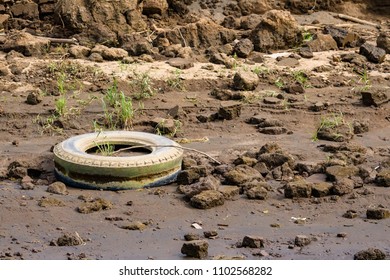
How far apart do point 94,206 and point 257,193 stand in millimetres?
1231

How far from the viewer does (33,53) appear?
11.1m

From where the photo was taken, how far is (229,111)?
379 inches

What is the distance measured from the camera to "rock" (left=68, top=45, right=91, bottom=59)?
11086 millimetres

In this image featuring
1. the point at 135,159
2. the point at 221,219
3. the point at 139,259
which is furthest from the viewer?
the point at 135,159

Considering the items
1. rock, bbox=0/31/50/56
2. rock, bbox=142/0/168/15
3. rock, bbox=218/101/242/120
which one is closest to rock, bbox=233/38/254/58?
rock, bbox=142/0/168/15

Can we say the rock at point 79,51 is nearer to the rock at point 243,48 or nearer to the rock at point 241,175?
the rock at point 243,48

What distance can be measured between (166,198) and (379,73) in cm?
454

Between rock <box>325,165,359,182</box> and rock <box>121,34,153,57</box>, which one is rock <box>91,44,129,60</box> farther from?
rock <box>325,165,359,182</box>

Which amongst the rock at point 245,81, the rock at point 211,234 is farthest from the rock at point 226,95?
the rock at point 211,234

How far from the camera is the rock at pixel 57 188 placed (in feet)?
25.0

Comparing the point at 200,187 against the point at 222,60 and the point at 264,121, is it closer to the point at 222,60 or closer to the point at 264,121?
the point at 264,121

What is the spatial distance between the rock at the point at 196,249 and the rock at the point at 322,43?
5888 millimetres

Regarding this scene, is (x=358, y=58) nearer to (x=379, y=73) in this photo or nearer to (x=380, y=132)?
(x=379, y=73)

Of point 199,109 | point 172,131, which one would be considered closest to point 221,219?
point 172,131
